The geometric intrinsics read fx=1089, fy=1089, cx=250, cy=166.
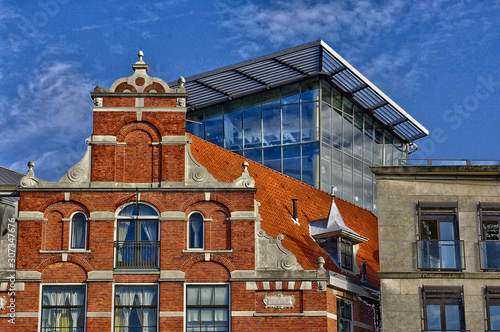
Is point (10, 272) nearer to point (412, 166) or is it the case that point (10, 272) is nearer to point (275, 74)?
point (412, 166)

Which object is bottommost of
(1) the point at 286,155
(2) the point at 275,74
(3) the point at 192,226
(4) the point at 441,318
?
(4) the point at 441,318

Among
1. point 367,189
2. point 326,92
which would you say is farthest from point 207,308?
point 367,189

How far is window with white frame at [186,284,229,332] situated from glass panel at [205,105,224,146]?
21.2m

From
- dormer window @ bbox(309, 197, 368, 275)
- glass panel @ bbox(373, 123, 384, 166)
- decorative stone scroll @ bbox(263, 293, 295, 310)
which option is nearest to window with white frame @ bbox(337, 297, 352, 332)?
dormer window @ bbox(309, 197, 368, 275)

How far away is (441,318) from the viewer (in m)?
34.6

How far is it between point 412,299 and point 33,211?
41.2 feet

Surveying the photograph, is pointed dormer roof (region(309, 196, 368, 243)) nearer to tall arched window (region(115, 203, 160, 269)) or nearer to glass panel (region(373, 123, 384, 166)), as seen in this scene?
tall arched window (region(115, 203, 160, 269))

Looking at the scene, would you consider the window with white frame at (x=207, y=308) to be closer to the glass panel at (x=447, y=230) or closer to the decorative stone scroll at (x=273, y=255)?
the decorative stone scroll at (x=273, y=255)

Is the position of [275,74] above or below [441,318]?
above

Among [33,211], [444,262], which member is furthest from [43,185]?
[444,262]

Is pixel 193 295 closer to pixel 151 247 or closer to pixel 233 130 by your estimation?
pixel 151 247

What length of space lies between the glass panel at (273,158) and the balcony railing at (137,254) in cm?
1892

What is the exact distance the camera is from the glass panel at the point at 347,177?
54.3 m

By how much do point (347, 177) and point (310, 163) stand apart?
106 inches
